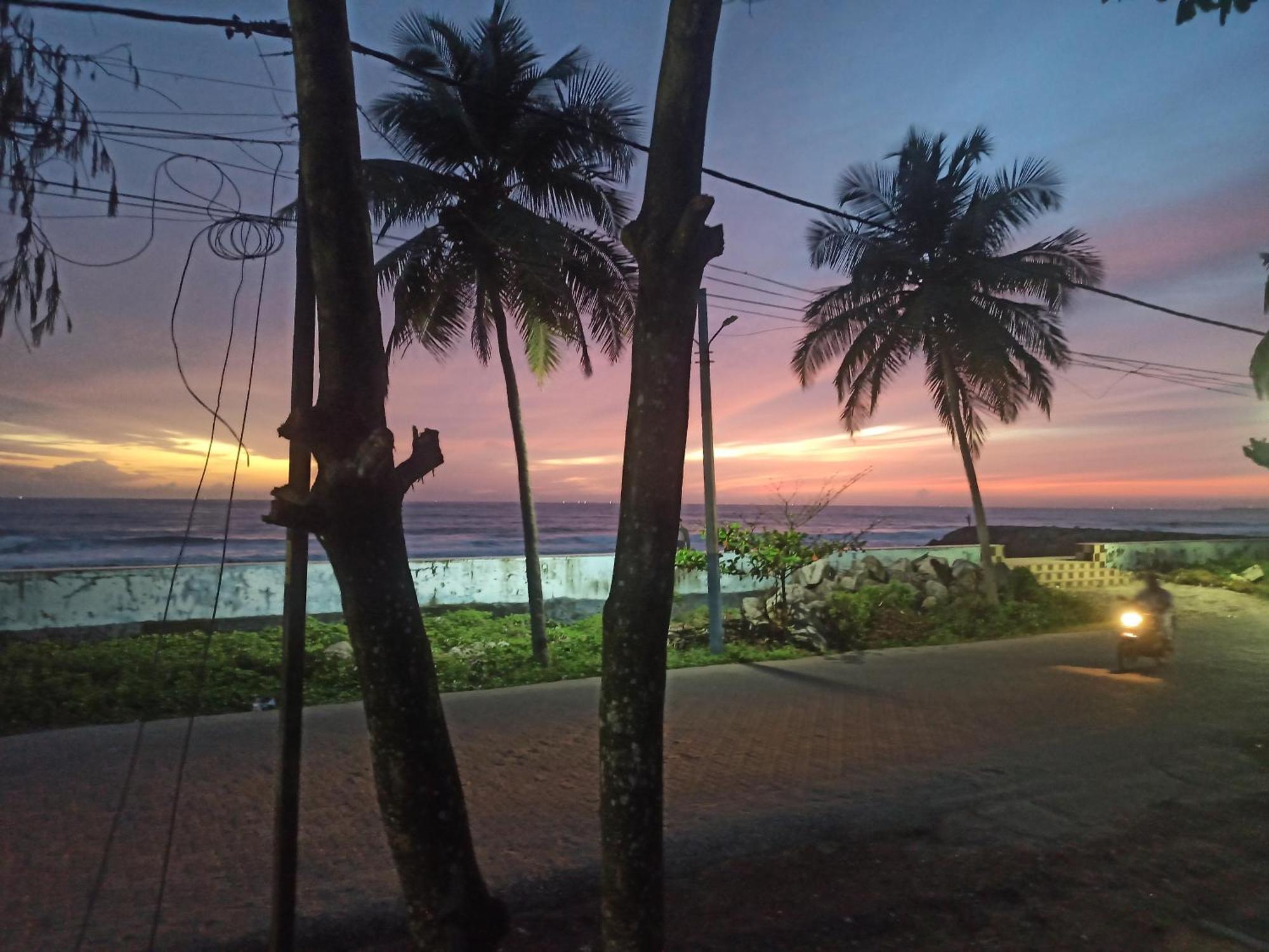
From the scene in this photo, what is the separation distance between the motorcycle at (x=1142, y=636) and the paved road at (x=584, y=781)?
1.04 ft

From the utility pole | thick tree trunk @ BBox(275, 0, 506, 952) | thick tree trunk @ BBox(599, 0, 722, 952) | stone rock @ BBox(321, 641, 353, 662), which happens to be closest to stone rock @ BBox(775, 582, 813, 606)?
stone rock @ BBox(321, 641, 353, 662)

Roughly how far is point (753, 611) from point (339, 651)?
21.8ft

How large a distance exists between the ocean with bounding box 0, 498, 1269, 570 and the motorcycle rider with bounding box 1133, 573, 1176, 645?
19.9ft

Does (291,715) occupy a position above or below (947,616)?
above

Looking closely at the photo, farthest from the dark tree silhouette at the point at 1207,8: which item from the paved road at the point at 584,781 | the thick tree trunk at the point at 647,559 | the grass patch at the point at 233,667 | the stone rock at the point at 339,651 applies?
the stone rock at the point at 339,651

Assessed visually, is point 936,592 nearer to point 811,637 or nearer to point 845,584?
point 845,584

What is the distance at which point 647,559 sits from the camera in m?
3.30

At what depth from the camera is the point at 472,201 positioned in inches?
438

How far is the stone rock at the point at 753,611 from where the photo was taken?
1406 cm

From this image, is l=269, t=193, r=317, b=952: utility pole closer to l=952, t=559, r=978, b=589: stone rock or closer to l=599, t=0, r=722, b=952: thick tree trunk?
l=599, t=0, r=722, b=952: thick tree trunk

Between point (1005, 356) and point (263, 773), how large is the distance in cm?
1236

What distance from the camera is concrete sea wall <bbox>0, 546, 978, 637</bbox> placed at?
38.8 ft

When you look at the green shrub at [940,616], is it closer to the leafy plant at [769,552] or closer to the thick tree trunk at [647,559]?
the leafy plant at [769,552]

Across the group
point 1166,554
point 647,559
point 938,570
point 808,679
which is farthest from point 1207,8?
point 1166,554
